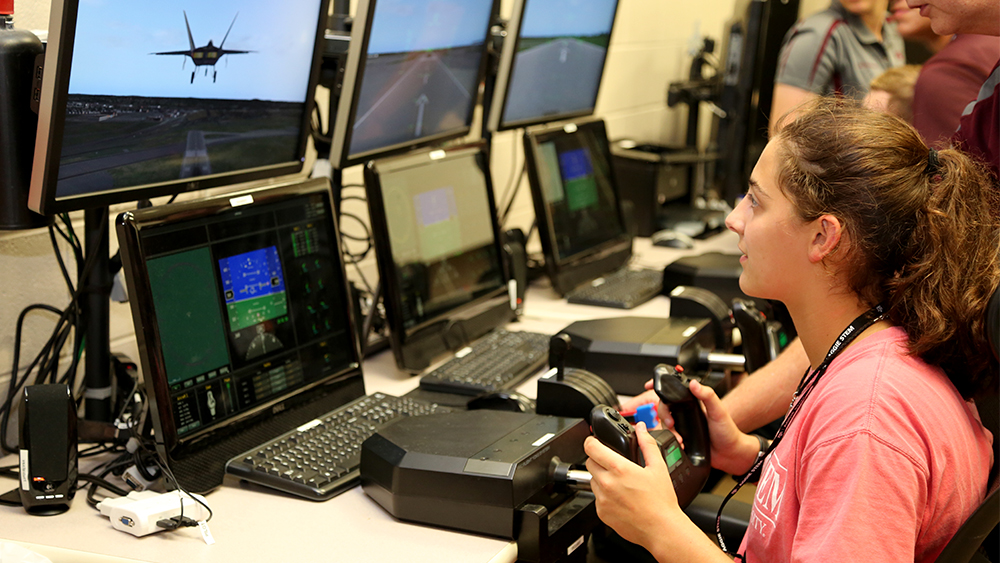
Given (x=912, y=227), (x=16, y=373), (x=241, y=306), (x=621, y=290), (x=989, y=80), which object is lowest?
(x=621, y=290)

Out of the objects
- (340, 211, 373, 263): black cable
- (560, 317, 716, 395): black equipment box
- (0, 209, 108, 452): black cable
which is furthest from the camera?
(340, 211, 373, 263): black cable

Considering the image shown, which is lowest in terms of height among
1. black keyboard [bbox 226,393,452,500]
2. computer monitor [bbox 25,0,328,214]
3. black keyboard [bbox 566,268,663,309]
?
black keyboard [bbox 566,268,663,309]

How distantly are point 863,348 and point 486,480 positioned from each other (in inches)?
20.3

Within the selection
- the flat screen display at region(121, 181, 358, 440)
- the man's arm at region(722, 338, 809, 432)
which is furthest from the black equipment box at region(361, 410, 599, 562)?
the man's arm at region(722, 338, 809, 432)

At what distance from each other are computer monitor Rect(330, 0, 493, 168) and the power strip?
2.60 ft

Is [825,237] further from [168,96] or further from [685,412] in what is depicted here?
[168,96]

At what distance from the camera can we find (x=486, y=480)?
125 centimetres

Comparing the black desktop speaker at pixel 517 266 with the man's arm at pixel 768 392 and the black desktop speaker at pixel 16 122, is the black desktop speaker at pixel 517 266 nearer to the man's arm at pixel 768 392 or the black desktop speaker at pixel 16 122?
the man's arm at pixel 768 392

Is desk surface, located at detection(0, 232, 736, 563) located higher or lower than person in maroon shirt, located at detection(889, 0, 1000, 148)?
lower

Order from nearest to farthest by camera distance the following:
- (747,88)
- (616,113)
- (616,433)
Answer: (616,433)
(747,88)
(616,113)

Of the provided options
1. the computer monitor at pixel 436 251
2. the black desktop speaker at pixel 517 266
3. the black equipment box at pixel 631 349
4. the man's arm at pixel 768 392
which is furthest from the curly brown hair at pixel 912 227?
the black desktop speaker at pixel 517 266

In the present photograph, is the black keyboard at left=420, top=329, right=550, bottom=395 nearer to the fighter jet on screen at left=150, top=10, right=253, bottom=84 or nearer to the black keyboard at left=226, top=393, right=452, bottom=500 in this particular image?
the black keyboard at left=226, top=393, right=452, bottom=500

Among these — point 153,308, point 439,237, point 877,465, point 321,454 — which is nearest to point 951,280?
point 877,465

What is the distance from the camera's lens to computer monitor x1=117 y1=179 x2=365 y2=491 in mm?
1336
